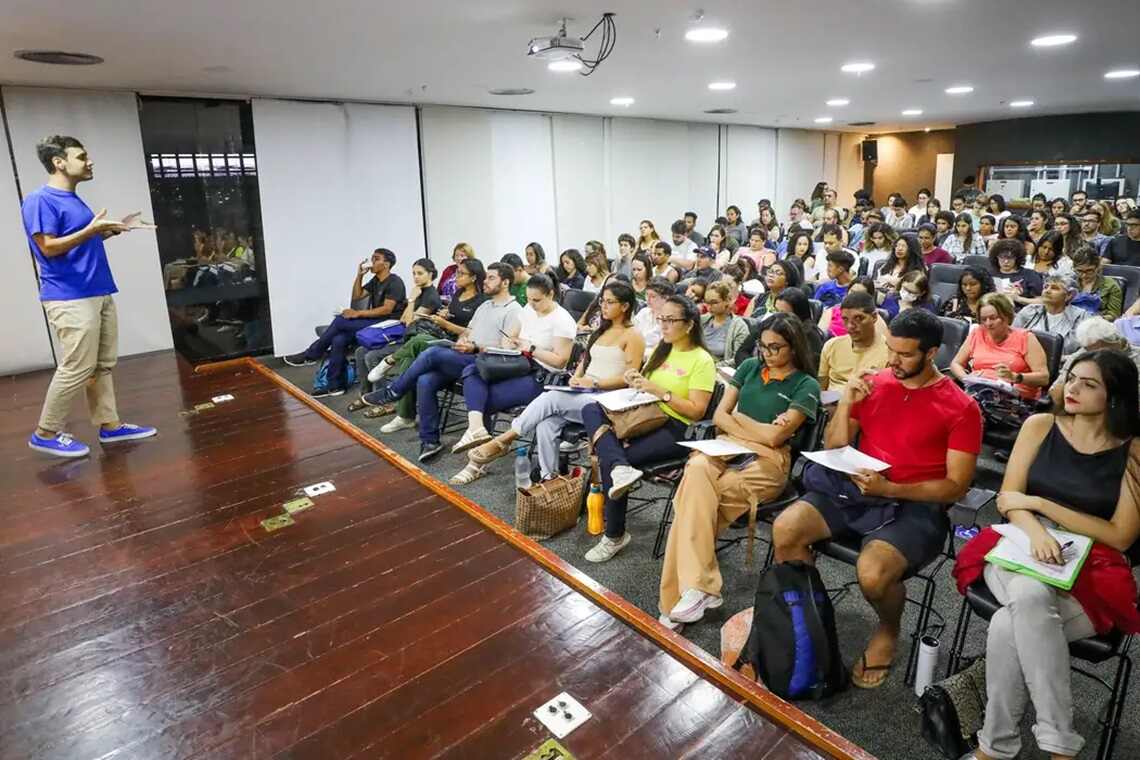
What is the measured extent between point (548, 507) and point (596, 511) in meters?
0.23

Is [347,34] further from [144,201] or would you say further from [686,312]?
[144,201]

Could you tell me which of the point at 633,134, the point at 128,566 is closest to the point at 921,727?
the point at 128,566

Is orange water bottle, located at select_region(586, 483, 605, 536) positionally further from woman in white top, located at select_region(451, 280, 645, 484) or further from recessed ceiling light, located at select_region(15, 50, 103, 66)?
recessed ceiling light, located at select_region(15, 50, 103, 66)

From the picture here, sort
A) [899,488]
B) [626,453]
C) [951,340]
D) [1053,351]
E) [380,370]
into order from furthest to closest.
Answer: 1. [380,370]
2. [951,340]
3. [1053,351]
4. [626,453]
5. [899,488]

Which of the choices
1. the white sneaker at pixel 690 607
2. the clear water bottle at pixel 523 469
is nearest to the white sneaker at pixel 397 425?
the clear water bottle at pixel 523 469

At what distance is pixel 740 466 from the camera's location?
A: 2932 millimetres

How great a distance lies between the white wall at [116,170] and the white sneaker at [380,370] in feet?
9.19

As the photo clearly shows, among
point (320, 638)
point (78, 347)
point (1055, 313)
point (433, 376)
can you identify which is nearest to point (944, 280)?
point (1055, 313)

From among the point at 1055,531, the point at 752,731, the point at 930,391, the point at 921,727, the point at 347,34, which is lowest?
Answer: the point at 921,727

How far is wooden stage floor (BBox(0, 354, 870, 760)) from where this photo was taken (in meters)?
1.81

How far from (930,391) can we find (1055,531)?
0.59 meters

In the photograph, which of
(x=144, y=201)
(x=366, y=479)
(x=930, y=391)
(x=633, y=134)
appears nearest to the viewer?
(x=930, y=391)

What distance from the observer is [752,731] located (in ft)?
5.87

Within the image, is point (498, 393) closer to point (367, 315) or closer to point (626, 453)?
point (626, 453)
